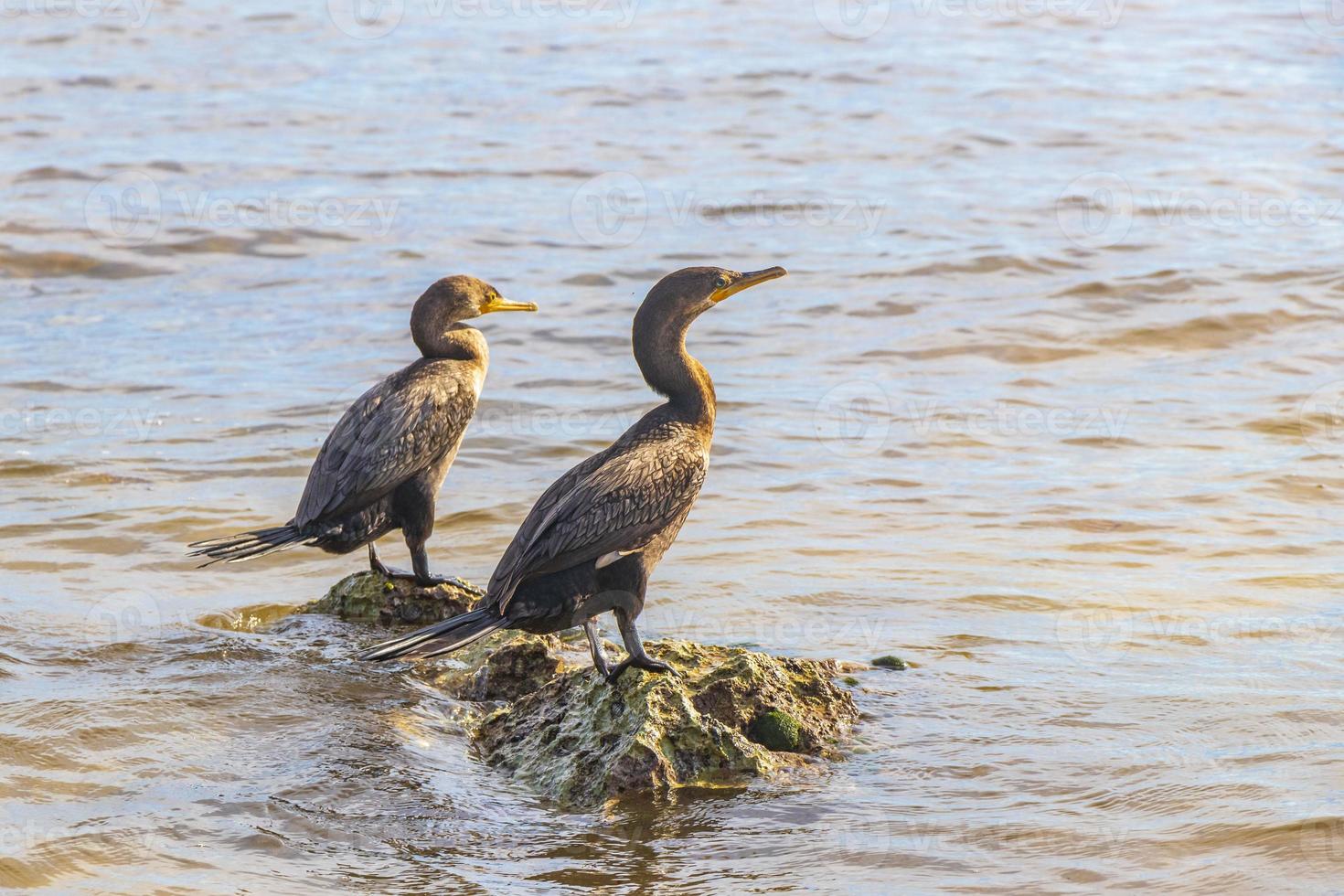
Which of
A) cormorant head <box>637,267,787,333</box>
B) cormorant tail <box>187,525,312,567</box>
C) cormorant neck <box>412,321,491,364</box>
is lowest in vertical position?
cormorant tail <box>187,525,312,567</box>

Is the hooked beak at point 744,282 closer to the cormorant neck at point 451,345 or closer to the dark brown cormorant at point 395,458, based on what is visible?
the dark brown cormorant at point 395,458

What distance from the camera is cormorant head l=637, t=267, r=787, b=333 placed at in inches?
226

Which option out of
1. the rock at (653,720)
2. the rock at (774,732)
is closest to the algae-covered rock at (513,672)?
the rock at (653,720)

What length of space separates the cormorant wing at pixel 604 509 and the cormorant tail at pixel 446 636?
71mm

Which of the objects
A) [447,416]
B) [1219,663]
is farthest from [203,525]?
[1219,663]

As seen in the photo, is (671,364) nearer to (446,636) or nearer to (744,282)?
(744,282)

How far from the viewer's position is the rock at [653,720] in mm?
4887

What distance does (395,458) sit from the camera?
20.9ft

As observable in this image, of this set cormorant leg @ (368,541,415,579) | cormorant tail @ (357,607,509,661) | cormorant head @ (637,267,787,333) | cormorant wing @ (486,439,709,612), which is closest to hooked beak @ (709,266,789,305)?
cormorant head @ (637,267,787,333)

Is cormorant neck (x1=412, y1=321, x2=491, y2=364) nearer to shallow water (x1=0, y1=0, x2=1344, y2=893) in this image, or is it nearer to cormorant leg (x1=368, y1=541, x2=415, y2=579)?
cormorant leg (x1=368, y1=541, x2=415, y2=579)

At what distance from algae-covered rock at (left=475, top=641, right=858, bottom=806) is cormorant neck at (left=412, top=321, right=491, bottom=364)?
1971 millimetres

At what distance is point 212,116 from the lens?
1777 centimetres

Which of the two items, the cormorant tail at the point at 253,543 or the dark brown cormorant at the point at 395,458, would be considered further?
the dark brown cormorant at the point at 395,458

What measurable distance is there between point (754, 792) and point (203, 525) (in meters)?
4.15
